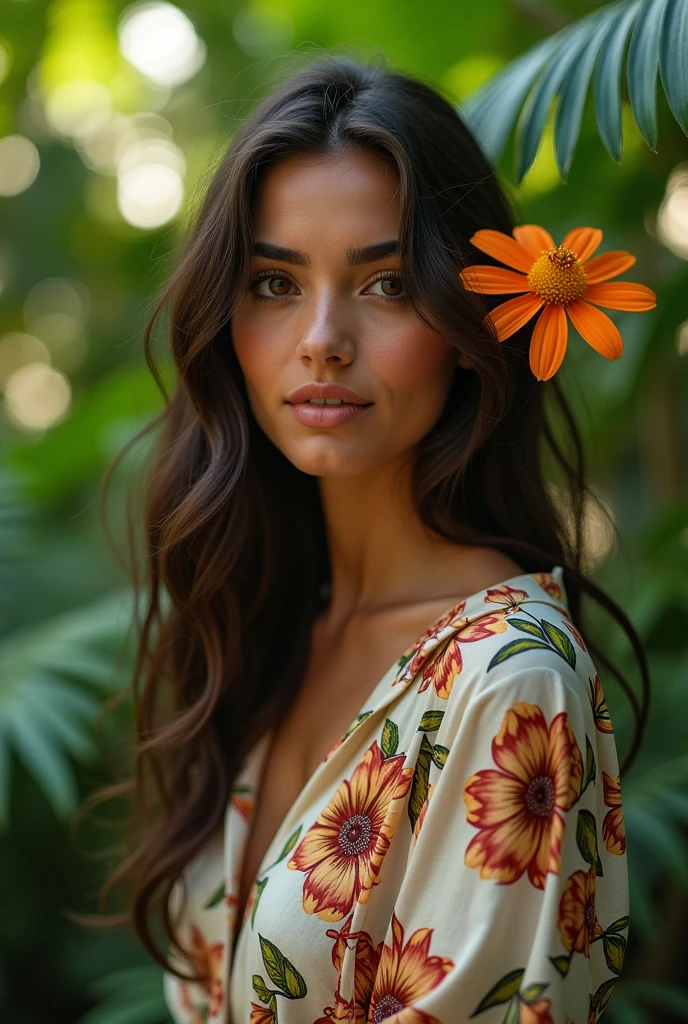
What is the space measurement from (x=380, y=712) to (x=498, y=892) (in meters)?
0.30

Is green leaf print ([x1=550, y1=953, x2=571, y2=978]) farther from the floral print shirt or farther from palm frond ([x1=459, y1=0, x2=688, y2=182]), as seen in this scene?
palm frond ([x1=459, y1=0, x2=688, y2=182])

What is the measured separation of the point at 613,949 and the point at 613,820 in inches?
5.4

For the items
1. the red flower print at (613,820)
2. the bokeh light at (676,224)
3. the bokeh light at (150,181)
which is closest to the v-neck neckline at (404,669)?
the red flower print at (613,820)

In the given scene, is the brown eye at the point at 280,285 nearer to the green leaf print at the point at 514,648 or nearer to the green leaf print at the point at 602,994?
the green leaf print at the point at 514,648

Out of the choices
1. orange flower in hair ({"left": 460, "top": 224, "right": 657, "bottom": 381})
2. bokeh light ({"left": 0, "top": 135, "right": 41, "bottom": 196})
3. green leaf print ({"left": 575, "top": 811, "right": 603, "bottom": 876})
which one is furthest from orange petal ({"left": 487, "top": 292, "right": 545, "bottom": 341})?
bokeh light ({"left": 0, "top": 135, "right": 41, "bottom": 196})

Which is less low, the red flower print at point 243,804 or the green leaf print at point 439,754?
the green leaf print at point 439,754

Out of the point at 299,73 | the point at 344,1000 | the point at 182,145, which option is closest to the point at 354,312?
the point at 299,73

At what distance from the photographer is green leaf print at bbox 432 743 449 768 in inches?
40.8

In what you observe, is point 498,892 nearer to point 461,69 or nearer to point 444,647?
point 444,647

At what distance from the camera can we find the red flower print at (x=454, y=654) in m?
1.06

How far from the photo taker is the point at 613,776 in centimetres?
107

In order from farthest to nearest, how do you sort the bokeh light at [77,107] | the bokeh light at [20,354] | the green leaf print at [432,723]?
the bokeh light at [20,354] < the bokeh light at [77,107] < the green leaf print at [432,723]

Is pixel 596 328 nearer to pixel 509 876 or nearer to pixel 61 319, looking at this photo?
pixel 509 876

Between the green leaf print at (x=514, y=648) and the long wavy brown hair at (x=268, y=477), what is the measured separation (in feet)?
0.97
